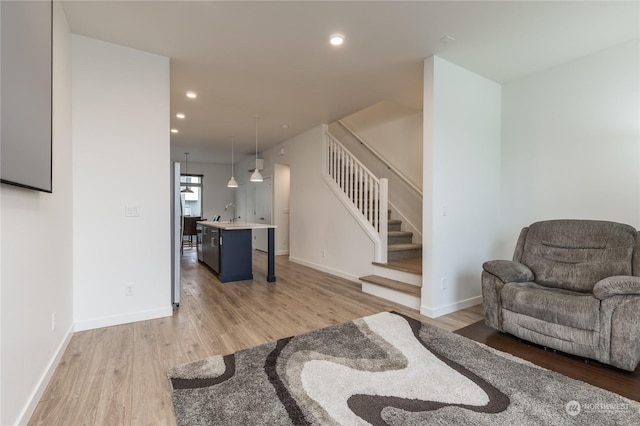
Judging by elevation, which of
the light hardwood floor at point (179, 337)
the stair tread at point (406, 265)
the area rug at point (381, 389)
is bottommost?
the light hardwood floor at point (179, 337)

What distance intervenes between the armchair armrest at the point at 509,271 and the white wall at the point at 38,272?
3386mm

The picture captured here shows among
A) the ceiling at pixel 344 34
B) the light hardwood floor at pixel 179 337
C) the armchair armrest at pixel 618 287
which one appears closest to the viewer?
the light hardwood floor at pixel 179 337

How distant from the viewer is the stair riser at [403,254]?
4316 mm

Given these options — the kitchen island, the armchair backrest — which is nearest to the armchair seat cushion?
the armchair backrest

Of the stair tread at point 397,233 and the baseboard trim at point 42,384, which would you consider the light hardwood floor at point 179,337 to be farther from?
the stair tread at point 397,233

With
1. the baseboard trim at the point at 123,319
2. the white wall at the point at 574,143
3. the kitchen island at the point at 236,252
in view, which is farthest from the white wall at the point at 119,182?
the white wall at the point at 574,143

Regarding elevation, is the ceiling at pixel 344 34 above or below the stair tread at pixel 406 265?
above

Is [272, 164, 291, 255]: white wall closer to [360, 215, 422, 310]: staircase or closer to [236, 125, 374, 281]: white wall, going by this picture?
[236, 125, 374, 281]: white wall

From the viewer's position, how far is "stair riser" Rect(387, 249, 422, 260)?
4.32 metres

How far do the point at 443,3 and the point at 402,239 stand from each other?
3291 millimetres

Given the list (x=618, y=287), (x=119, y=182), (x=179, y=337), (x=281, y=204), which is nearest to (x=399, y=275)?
(x=618, y=287)

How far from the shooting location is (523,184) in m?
3.64

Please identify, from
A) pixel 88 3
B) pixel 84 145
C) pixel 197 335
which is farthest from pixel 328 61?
pixel 197 335

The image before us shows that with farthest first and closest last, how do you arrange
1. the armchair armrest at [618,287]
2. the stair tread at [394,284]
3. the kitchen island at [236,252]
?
the kitchen island at [236,252] < the stair tread at [394,284] < the armchair armrest at [618,287]
